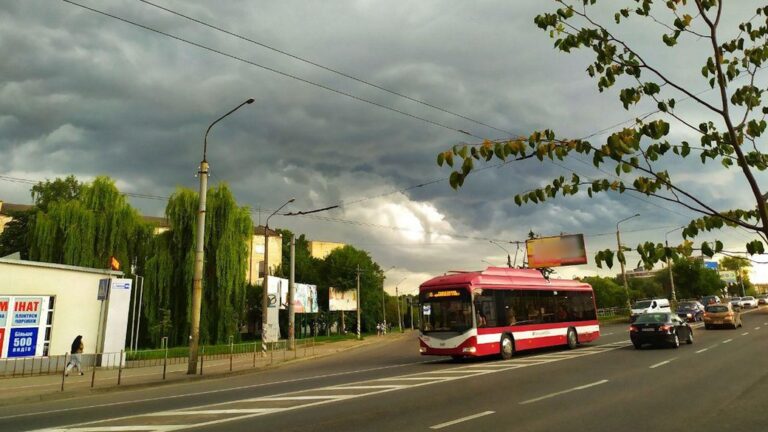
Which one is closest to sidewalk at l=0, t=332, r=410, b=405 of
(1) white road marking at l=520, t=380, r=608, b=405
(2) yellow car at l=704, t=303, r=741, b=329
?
(1) white road marking at l=520, t=380, r=608, b=405

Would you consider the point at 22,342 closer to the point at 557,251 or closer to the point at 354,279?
the point at 557,251

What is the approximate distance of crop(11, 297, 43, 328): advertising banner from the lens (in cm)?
2136

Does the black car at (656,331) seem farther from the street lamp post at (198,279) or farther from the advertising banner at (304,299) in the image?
the advertising banner at (304,299)

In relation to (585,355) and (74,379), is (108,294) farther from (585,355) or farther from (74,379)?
(585,355)

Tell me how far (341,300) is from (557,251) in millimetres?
31267

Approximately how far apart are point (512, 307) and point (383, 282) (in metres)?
63.7

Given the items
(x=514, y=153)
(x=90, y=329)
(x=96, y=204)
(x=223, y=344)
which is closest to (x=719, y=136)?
(x=514, y=153)

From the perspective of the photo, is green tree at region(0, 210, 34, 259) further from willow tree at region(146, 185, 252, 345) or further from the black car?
the black car

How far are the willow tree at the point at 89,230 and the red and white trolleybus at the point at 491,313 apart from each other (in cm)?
2449

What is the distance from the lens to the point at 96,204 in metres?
35.6

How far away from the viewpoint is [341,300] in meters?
71.6

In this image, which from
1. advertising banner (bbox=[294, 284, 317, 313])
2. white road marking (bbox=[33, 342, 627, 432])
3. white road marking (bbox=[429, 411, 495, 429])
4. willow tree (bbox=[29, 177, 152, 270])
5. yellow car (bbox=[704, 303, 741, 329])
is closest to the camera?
white road marking (bbox=[429, 411, 495, 429])

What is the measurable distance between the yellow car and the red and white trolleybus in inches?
685

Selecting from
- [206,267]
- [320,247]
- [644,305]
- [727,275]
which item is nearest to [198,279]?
[206,267]
